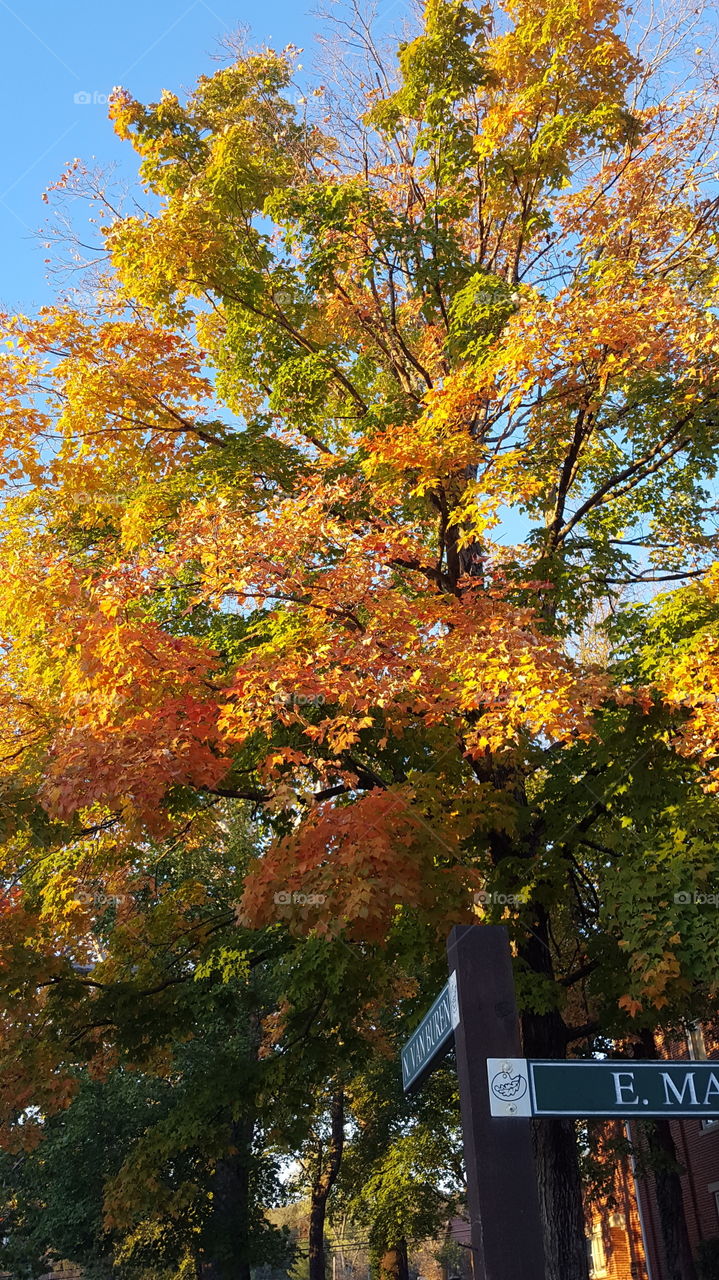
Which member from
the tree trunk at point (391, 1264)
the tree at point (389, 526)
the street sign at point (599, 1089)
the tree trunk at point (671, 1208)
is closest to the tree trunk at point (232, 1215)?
the tree trunk at point (391, 1264)

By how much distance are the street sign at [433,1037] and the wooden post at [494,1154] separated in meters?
0.10

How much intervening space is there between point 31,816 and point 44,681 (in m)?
2.21

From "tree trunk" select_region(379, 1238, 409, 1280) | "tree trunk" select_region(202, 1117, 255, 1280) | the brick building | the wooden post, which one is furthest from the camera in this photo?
"tree trunk" select_region(379, 1238, 409, 1280)

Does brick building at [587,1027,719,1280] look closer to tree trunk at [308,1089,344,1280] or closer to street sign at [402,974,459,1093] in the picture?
tree trunk at [308,1089,344,1280]

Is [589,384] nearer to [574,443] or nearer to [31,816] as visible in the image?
[574,443]

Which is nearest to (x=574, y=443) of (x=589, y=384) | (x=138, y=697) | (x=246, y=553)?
(x=589, y=384)

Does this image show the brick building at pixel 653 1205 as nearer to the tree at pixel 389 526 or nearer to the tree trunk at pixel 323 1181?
the tree trunk at pixel 323 1181

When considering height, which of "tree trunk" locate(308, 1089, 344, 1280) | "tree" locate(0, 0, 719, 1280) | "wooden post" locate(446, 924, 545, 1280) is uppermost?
"tree" locate(0, 0, 719, 1280)

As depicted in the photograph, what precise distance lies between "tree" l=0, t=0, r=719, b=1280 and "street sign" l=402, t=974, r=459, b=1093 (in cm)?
358

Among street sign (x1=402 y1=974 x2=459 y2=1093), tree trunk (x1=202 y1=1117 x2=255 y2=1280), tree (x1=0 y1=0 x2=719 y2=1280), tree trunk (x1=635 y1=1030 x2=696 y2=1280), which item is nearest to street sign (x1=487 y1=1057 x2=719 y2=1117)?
street sign (x1=402 y1=974 x2=459 y2=1093)

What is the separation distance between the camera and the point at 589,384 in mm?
12273

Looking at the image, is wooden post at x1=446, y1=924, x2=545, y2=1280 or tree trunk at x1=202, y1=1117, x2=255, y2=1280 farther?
tree trunk at x1=202, y1=1117, x2=255, y2=1280

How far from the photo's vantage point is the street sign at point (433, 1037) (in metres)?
4.27

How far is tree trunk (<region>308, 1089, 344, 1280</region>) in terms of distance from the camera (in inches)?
1168
